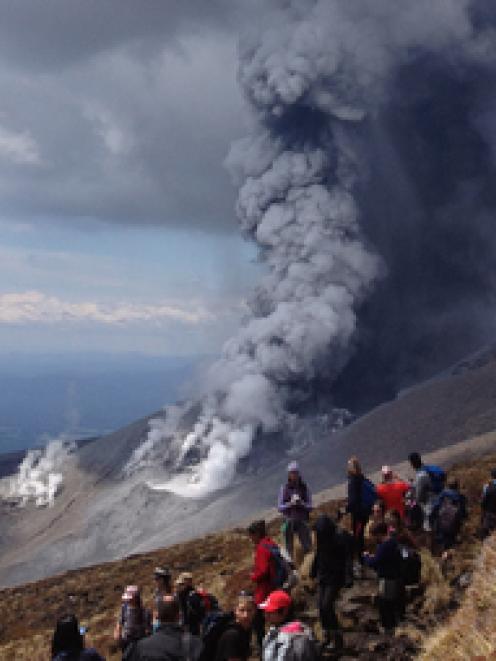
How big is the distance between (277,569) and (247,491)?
140ft

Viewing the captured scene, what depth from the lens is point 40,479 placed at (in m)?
89.9

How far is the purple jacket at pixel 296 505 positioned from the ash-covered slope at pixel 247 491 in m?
32.6

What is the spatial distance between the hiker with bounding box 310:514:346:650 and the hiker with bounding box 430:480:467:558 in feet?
10.4

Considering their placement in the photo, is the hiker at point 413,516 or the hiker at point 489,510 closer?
the hiker at point 489,510

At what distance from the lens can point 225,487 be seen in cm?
6394

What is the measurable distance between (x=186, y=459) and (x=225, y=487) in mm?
9575

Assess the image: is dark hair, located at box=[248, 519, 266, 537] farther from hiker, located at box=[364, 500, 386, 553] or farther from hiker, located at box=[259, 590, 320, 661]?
hiker, located at box=[259, 590, 320, 661]

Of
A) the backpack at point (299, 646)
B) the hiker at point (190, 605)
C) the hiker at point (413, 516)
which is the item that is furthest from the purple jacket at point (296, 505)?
the backpack at point (299, 646)

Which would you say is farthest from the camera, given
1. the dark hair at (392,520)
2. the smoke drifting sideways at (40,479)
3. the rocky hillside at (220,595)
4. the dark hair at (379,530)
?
the smoke drifting sideways at (40,479)

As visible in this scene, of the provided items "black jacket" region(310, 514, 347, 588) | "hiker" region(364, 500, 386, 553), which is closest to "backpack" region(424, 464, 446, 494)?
"hiker" region(364, 500, 386, 553)

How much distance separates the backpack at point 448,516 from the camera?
487 inches

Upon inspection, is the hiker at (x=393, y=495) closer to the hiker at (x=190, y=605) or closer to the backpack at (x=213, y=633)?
the hiker at (x=190, y=605)

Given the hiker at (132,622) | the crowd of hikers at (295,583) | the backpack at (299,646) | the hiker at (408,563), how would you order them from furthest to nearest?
the hiker at (132,622) → the hiker at (408,563) → the crowd of hikers at (295,583) → the backpack at (299,646)

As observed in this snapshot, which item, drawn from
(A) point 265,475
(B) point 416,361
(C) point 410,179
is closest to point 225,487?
(A) point 265,475
